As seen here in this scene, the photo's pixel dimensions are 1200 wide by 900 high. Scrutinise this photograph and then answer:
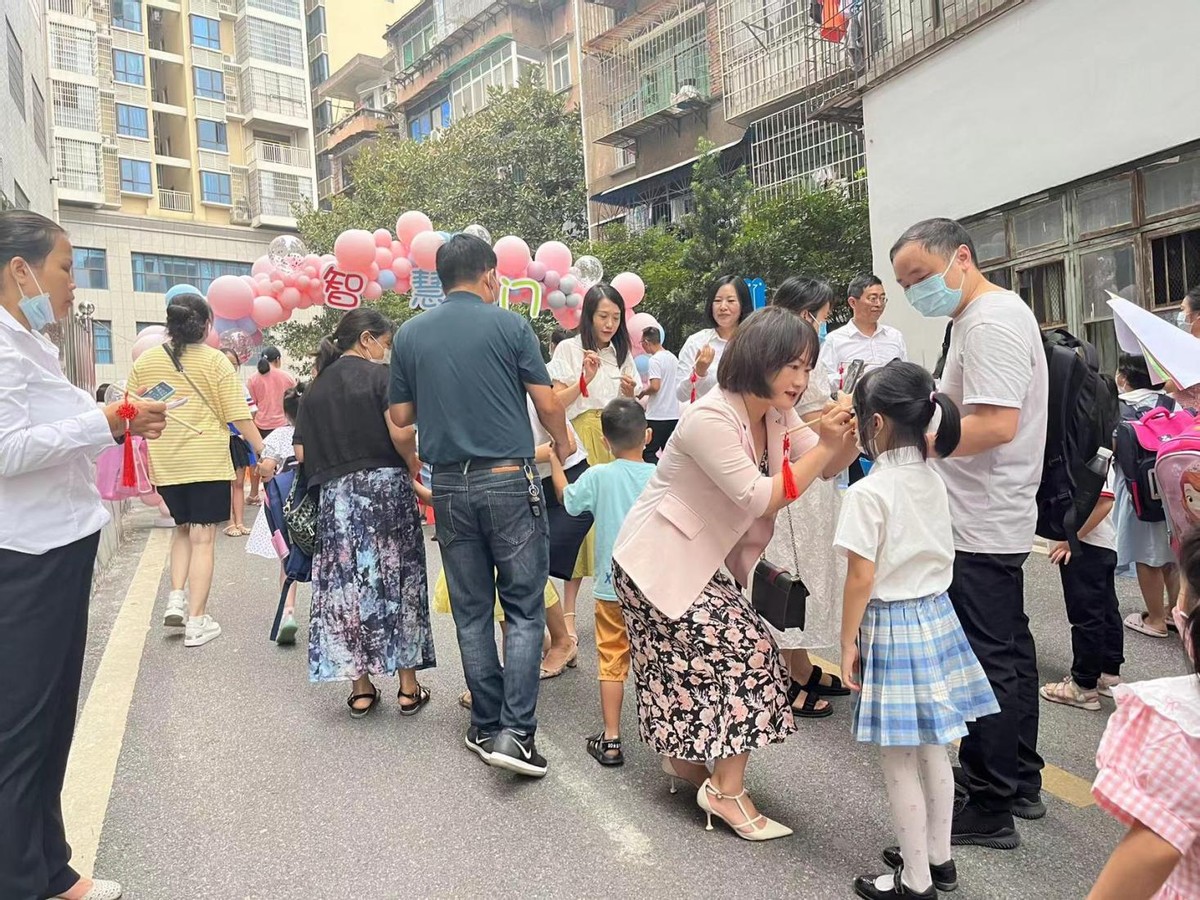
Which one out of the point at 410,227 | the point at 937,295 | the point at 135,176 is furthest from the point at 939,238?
the point at 135,176

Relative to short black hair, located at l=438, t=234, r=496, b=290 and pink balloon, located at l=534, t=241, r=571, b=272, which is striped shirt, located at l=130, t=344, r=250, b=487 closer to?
short black hair, located at l=438, t=234, r=496, b=290

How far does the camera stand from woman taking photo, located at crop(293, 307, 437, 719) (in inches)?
153

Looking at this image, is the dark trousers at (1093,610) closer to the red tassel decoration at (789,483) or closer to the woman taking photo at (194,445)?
the red tassel decoration at (789,483)

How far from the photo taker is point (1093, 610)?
3.58 metres

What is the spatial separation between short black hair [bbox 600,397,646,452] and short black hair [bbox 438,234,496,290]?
0.76 m

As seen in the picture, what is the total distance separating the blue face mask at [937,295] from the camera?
2.78m

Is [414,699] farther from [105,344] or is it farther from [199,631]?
[105,344]

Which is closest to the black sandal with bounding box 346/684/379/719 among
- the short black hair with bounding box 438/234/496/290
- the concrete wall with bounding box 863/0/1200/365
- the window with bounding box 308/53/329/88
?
the short black hair with bounding box 438/234/496/290

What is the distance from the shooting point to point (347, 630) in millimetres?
3902

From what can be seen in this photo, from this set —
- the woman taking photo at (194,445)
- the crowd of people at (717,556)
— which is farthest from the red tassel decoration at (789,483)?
the woman taking photo at (194,445)

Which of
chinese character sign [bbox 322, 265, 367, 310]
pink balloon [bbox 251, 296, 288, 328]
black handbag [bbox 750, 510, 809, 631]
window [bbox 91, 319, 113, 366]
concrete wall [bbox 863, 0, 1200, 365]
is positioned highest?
window [bbox 91, 319, 113, 366]

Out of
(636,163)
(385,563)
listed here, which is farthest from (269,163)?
(385,563)

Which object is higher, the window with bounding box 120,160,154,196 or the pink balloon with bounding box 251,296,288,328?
the window with bounding box 120,160,154,196

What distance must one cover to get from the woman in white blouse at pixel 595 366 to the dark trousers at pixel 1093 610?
7.71 ft
